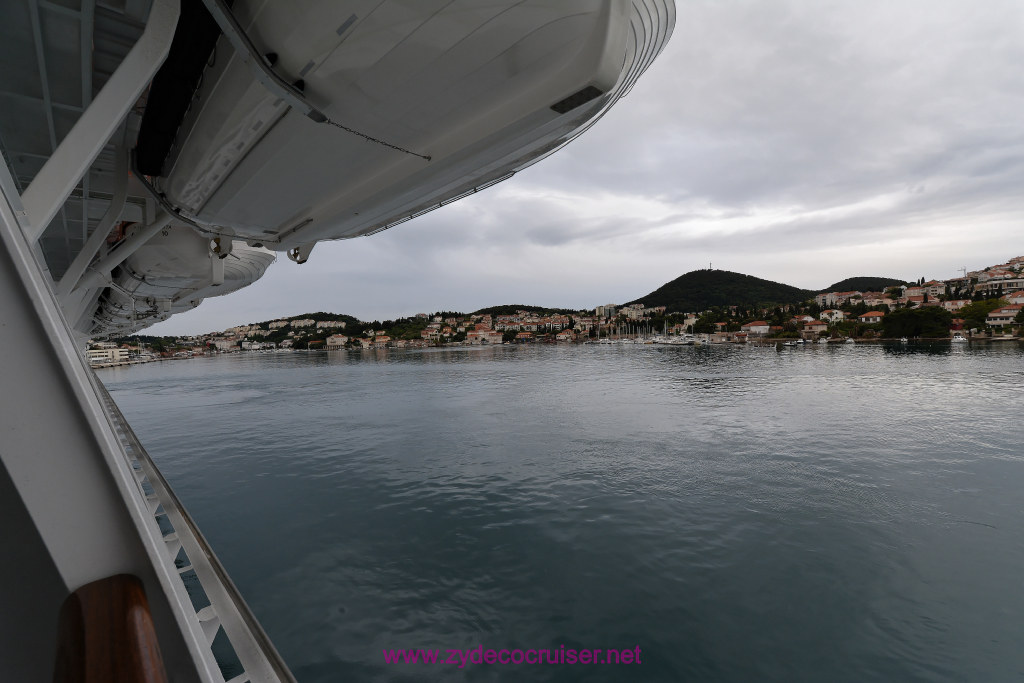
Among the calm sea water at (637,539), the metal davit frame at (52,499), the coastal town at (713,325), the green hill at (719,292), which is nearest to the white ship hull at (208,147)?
the metal davit frame at (52,499)

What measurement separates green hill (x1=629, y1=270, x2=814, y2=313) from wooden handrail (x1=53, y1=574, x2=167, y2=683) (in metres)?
138

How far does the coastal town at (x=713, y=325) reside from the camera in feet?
214

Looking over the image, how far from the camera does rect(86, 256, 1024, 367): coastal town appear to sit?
6512 centimetres

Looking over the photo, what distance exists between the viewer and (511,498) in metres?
9.72

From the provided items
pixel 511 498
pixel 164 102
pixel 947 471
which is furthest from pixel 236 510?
pixel 947 471

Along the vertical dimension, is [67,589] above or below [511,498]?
above

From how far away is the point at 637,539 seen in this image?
24.7ft

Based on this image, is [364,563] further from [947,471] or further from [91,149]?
[947,471]

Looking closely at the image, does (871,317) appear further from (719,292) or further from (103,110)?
(103,110)

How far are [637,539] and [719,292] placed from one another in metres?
142

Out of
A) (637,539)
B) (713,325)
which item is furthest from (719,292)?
(637,539)

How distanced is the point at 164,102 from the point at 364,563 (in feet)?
21.6

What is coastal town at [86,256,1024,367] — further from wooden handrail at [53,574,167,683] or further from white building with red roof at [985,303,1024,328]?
wooden handrail at [53,574,167,683]

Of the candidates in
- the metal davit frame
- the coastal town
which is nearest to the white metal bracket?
the metal davit frame
